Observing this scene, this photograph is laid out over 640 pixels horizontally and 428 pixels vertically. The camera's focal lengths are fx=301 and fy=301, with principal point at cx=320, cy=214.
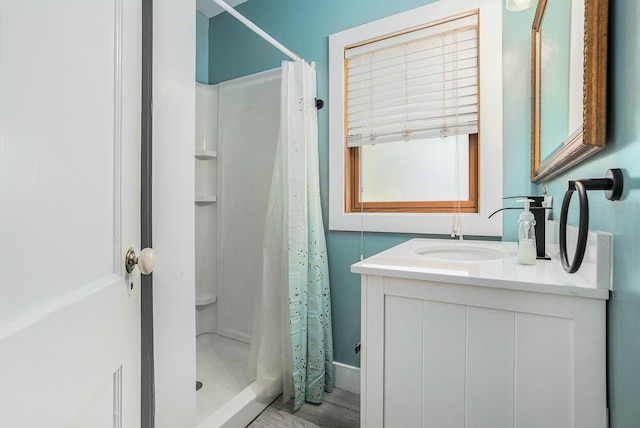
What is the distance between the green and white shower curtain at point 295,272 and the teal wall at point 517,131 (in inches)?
5.3

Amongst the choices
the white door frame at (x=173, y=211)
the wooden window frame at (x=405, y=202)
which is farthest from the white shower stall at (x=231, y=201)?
the white door frame at (x=173, y=211)

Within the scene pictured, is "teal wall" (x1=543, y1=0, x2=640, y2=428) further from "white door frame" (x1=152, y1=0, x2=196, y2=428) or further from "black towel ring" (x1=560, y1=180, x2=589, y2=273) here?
"white door frame" (x1=152, y1=0, x2=196, y2=428)

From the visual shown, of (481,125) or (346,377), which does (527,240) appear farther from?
(346,377)

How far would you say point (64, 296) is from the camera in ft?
1.31

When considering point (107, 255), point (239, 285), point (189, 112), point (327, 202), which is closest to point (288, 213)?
point (327, 202)

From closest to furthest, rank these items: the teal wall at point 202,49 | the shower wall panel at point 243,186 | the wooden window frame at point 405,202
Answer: the wooden window frame at point 405,202 < the shower wall panel at point 243,186 < the teal wall at point 202,49

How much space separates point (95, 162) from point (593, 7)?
900 millimetres

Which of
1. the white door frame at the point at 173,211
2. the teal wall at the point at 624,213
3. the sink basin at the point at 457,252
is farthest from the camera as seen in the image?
the sink basin at the point at 457,252

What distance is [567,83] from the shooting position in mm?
769

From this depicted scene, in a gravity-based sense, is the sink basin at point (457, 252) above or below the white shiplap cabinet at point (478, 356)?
above

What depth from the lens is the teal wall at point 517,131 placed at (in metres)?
0.48

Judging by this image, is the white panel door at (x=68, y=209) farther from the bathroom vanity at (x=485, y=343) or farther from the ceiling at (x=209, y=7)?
the ceiling at (x=209, y=7)

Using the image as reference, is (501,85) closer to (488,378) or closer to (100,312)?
(488,378)

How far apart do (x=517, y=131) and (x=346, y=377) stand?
147 centimetres
